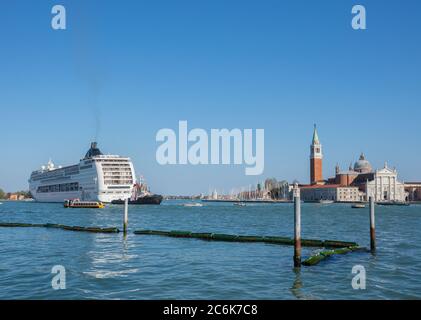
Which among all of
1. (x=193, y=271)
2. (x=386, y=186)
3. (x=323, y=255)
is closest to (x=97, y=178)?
(x=323, y=255)

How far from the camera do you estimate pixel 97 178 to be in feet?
371

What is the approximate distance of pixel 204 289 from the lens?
16688mm

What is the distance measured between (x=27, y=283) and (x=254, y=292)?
859 cm

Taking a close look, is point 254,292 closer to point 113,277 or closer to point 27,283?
point 113,277

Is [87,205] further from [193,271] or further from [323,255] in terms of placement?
[193,271]

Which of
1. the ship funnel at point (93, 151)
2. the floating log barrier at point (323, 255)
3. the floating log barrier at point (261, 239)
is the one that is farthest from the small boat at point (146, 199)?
the floating log barrier at point (323, 255)

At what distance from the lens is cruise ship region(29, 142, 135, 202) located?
371 ft

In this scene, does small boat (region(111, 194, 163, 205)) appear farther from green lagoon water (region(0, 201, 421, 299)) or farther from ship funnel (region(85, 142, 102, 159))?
green lagoon water (region(0, 201, 421, 299))

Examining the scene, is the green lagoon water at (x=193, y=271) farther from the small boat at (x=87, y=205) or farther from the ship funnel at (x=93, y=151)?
Result: the ship funnel at (x=93, y=151)

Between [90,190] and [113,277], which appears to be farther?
[90,190]

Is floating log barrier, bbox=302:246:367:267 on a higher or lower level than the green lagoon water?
higher

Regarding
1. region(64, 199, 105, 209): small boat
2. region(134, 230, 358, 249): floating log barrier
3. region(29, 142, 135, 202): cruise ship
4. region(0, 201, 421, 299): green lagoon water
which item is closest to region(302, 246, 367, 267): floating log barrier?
region(0, 201, 421, 299): green lagoon water

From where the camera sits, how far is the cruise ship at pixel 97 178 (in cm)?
11306
